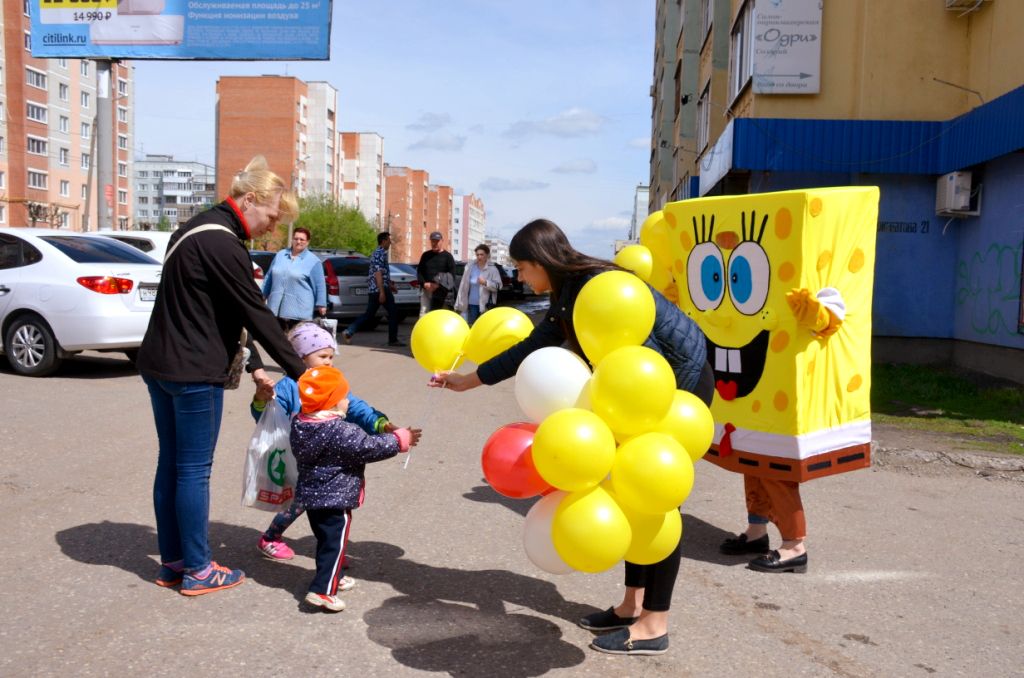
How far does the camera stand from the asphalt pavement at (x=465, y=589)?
3.64 metres

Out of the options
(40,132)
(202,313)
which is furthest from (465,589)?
(40,132)

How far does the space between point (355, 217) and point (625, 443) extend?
9785cm

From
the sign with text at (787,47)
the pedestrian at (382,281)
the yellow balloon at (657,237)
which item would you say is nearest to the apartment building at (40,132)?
the pedestrian at (382,281)

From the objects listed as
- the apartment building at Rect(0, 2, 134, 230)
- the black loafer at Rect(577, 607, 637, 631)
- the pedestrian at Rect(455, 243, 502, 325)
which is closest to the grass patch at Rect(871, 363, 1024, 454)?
the black loafer at Rect(577, 607, 637, 631)

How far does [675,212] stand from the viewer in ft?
17.4

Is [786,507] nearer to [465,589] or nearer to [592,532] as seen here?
[465,589]

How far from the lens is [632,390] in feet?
10.9

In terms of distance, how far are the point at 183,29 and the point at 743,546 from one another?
64.2 ft

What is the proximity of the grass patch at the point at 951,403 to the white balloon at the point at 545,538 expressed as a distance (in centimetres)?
574

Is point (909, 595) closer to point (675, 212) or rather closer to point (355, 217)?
point (675, 212)

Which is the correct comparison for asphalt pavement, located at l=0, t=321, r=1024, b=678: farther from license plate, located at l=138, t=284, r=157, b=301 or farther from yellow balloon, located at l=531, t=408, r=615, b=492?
license plate, located at l=138, t=284, r=157, b=301

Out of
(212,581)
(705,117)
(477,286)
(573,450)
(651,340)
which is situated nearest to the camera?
(573,450)

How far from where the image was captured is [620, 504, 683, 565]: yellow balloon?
11.3 ft

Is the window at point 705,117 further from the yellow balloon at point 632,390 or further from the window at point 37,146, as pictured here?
the window at point 37,146
